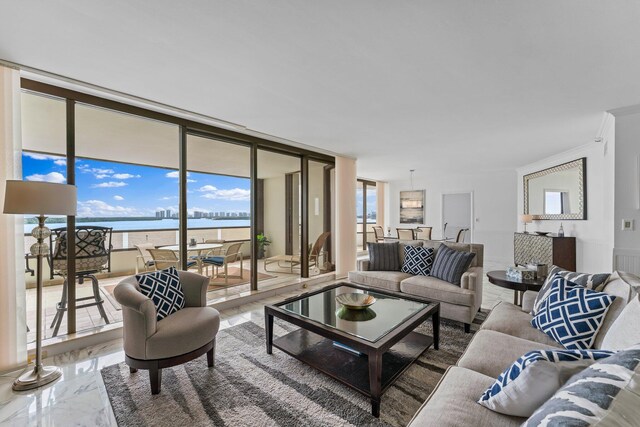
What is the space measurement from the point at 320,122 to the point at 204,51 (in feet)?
5.74

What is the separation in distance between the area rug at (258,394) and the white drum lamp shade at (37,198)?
135 cm

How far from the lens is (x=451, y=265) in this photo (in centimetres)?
320

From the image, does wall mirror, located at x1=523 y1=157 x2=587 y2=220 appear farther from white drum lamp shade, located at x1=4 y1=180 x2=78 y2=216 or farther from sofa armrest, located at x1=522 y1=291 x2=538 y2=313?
white drum lamp shade, located at x1=4 y1=180 x2=78 y2=216

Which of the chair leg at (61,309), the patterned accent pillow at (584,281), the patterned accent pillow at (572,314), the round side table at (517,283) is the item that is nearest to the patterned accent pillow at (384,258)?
the round side table at (517,283)

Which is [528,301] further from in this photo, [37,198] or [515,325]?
[37,198]

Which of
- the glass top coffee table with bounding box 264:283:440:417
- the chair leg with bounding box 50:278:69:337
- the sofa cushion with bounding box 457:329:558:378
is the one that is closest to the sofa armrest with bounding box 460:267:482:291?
the glass top coffee table with bounding box 264:283:440:417

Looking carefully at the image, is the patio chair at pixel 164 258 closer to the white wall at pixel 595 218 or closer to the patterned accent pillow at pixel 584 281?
the patterned accent pillow at pixel 584 281

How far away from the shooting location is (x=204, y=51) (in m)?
1.93

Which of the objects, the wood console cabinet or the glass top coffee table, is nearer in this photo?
the glass top coffee table

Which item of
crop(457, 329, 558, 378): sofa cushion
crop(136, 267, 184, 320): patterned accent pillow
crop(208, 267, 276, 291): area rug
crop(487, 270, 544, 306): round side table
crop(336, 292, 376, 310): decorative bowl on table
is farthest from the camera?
crop(208, 267, 276, 291): area rug

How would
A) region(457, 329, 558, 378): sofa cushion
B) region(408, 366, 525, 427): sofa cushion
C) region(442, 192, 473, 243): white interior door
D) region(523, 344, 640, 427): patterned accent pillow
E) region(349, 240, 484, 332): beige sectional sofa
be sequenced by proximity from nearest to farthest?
region(523, 344, 640, 427): patterned accent pillow
region(408, 366, 525, 427): sofa cushion
region(457, 329, 558, 378): sofa cushion
region(349, 240, 484, 332): beige sectional sofa
region(442, 192, 473, 243): white interior door

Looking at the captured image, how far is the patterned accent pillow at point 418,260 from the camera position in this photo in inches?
140

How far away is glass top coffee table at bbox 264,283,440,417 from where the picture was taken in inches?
70.2

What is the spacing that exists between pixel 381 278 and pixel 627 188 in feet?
9.52
